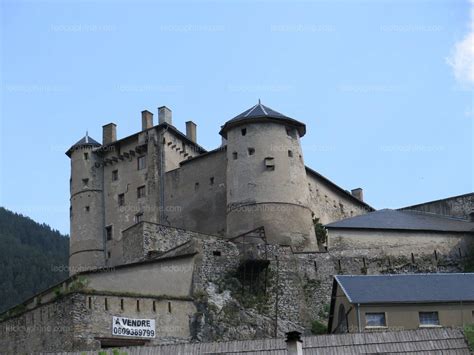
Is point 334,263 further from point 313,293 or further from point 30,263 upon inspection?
point 30,263

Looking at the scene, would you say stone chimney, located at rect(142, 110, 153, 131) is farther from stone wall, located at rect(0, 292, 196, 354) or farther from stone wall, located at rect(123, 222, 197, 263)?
stone wall, located at rect(0, 292, 196, 354)

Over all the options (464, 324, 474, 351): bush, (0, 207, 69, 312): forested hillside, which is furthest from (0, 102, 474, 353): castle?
(0, 207, 69, 312): forested hillside

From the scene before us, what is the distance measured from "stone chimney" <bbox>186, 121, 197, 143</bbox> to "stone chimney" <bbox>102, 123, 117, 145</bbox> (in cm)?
550

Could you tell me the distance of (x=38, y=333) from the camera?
128 ft

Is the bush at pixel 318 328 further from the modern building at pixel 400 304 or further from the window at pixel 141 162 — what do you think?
the window at pixel 141 162

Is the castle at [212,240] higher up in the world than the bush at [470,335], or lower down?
higher up

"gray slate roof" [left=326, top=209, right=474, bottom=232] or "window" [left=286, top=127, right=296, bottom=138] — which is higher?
"window" [left=286, top=127, right=296, bottom=138]

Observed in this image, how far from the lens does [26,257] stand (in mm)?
110375

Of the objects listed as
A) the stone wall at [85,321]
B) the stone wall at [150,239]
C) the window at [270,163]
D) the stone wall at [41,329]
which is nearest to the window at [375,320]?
the stone wall at [85,321]

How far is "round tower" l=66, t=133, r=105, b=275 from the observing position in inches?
2440

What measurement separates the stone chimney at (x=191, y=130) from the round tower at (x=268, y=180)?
12.0 m

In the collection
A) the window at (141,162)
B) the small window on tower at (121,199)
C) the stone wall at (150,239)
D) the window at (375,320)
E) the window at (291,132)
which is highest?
the window at (141,162)

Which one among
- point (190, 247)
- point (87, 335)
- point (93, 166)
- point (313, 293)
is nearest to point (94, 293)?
point (87, 335)

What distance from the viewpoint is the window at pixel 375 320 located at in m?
36.5
